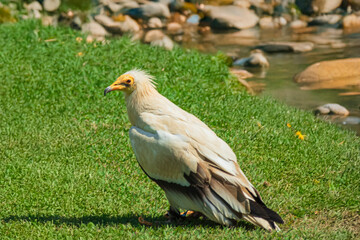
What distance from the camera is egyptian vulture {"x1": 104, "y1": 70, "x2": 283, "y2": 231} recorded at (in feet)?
14.4

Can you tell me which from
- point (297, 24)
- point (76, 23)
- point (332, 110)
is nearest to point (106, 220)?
point (332, 110)

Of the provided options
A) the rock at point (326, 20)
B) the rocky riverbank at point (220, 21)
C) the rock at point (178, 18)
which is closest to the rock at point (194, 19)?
the rocky riverbank at point (220, 21)

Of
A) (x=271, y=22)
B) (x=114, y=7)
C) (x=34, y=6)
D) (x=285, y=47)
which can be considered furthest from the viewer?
(x=114, y=7)

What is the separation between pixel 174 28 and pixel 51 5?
13.4 ft

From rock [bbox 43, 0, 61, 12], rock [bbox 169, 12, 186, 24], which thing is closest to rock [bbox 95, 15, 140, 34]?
rock [bbox 43, 0, 61, 12]

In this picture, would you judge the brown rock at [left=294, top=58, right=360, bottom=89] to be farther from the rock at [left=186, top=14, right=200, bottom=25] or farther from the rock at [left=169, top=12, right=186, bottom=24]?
the rock at [left=169, top=12, right=186, bottom=24]

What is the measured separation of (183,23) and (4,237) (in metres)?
15.9

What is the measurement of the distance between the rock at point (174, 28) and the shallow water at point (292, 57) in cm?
55

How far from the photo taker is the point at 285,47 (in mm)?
15062

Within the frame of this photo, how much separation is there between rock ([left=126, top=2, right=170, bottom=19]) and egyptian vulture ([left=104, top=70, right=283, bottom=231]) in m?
15.1

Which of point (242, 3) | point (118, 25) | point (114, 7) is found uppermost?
point (114, 7)

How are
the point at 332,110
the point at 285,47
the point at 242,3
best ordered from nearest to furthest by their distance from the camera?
the point at 332,110 < the point at 285,47 < the point at 242,3

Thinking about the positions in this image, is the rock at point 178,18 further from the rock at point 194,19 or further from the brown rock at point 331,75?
the brown rock at point 331,75

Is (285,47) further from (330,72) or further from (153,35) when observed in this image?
(153,35)
